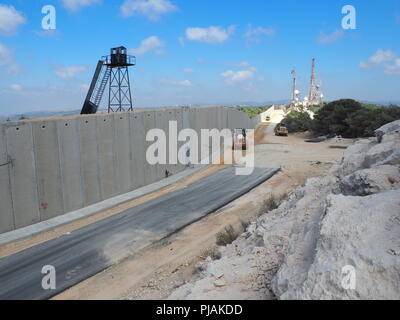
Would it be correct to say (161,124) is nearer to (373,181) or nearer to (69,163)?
(69,163)

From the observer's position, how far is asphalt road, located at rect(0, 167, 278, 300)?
29.6ft

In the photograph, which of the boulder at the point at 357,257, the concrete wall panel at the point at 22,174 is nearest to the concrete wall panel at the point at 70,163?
the concrete wall panel at the point at 22,174

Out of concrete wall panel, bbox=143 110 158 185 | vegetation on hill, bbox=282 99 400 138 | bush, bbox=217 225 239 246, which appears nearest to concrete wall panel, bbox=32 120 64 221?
concrete wall panel, bbox=143 110 158 185

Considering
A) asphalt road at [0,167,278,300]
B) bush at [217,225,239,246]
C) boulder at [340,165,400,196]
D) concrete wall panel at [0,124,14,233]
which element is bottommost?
asphalt road at [0,167,278,300]

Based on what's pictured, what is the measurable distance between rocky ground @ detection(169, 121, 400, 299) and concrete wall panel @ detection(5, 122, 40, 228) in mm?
7829

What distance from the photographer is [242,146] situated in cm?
3077

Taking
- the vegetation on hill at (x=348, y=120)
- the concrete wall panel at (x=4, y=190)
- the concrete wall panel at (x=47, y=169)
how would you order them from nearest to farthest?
the concrete wall panel at (x=4, y=190), the concrete wall panel at (x=47, y=169), the vegetation on hill at (x=348, y=120)

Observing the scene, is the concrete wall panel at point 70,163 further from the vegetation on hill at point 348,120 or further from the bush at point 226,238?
the vegetation on hill at point 348,120

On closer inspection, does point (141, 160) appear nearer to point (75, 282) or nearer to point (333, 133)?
point (75, 282)

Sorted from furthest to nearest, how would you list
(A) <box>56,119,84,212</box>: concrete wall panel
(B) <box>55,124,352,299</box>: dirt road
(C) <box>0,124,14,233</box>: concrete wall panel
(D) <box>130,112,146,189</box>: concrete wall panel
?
(D) <box>130,112,146,189</box>: concrete wall panel → (A) <box>56,119,84,212</box>: concrete wall panel → (C) <box>0,124,14,233</box>: concrete wall panel → (B) <box>55,124,352,299</box>: dirt road

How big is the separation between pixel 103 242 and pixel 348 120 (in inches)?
1317

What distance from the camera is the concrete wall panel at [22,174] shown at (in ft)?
40.7

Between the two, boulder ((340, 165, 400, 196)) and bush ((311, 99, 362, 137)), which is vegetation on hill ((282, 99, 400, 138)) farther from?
boulder ((340, 165, 400, 196))

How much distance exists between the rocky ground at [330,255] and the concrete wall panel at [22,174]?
783cm
